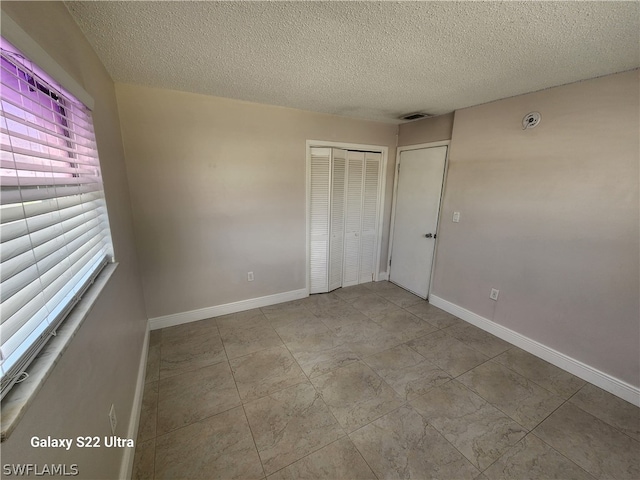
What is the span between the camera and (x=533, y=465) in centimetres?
146

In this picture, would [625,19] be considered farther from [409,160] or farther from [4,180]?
[4,180]

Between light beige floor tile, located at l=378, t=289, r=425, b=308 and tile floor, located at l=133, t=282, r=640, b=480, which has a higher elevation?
light beige floor tile, located at l=378, t=289, r=425, b=308

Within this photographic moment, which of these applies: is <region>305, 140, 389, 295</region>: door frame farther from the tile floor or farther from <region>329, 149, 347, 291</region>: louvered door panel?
the tile floor

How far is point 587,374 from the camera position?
81.6 inches

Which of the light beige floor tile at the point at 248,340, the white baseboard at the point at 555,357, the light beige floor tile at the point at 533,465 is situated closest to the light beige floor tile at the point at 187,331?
the light beige floor tile at the point at 248,340

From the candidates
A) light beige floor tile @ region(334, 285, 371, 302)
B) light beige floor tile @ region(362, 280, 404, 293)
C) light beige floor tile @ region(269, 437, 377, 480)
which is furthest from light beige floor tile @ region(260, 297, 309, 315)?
light beige floor tile @ region(269, 437, 377, 480)

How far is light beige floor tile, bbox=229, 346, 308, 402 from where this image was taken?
1.94m

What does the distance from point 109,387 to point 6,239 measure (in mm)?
960

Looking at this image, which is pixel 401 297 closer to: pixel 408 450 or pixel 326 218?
pixel 326 218

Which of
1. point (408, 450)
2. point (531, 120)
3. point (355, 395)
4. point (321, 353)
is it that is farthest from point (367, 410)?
point (531, 120)

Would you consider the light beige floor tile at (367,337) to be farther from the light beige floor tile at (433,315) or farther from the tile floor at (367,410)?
the light beige floor tile at (433,315)

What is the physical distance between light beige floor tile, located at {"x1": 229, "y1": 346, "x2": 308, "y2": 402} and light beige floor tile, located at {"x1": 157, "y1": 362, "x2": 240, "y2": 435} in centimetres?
7

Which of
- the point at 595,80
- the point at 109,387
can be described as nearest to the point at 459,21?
the point at 595,80

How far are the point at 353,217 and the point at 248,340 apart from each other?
2.07m
